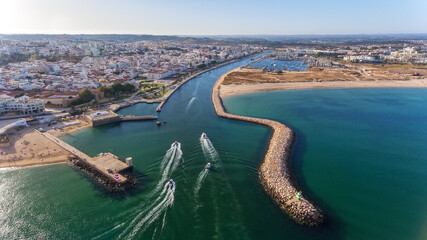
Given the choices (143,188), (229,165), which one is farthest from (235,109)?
(143,188)

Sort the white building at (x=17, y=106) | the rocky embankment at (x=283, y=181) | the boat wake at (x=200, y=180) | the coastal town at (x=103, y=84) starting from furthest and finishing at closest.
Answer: the white building at (x=17, y=106)
the coastal town at (x=103, y=84)
the boat wake at (x=200, y=180)
the rocky embankment at (x=283, y=181)

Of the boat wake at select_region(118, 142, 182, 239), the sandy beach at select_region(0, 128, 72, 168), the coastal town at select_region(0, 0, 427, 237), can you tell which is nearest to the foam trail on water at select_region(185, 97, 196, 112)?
the coastal town at select_region(0, 0, 427, 237)

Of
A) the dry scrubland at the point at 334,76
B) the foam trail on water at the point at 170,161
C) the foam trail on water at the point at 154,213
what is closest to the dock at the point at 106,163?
the foam trail on water at the point at 170,161

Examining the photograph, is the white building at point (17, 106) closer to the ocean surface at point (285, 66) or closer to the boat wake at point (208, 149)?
the boat wake at point (208, 149)

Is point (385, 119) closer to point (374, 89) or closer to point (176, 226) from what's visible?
point (374, 89)

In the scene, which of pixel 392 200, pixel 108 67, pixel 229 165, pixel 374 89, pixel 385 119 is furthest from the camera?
pixel 108 67

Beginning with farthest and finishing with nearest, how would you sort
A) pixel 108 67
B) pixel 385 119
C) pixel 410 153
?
pixel 108 67 < pixel 385 119 < pixel 410 153

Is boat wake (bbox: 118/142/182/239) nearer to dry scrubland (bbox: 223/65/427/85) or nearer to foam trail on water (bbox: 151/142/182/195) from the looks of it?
foam trail on water (bbox: 151/142/182/195)

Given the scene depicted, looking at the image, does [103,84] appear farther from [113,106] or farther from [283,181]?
[283,181]
